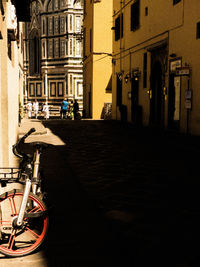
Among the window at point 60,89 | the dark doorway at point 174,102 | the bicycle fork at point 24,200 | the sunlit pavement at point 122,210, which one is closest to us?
the bicycle fork at point 24,200

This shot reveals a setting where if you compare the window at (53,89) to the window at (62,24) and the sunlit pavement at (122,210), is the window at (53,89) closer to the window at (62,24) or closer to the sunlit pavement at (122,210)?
the window at (62,24)

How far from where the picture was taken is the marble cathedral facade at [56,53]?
44000 millimetres

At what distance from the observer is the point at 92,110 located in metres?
29.8

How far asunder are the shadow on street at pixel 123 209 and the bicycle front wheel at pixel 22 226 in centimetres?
22

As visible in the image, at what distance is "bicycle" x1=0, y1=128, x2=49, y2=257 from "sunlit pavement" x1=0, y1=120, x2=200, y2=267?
116mm

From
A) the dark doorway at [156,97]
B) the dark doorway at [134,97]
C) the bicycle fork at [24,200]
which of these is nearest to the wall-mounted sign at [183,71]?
the dark doorway at [156,97]

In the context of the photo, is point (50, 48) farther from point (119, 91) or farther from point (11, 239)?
point (11, 239)

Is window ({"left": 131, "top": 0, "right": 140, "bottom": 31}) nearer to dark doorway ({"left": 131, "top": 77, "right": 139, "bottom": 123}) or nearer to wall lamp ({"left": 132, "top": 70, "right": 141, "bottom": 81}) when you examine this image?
wall lamp ({"left": 132, "top": 70, "right": 141, "bottom": 81})

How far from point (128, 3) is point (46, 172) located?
17526 millimetres

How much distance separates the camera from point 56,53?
45688mm

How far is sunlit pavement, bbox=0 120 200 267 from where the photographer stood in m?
3.68

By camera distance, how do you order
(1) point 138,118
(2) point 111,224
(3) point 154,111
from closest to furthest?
(2) point 111,224
(3) point 154,111
(1) point 138,118

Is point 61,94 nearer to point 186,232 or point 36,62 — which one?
point 36,62

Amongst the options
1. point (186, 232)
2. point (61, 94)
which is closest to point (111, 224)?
point (186, 232)
